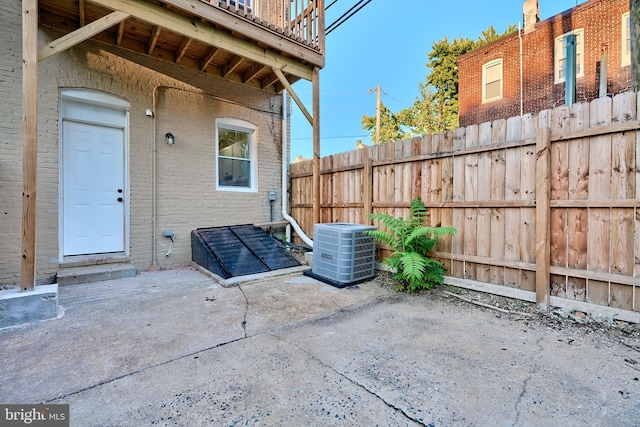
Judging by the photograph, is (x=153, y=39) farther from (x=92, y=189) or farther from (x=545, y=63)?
(x=545, y=63)

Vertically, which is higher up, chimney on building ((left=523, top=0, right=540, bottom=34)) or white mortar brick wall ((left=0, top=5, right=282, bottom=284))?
chimney on building ((left=523, top=0, right=540, bottom=34))

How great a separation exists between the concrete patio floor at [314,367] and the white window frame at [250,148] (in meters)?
3.10

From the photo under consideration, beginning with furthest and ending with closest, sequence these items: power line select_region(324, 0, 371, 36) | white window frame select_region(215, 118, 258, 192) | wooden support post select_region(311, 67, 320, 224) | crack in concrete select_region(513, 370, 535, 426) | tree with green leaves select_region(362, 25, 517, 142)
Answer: tree with green leaves select_region(362, 25, 517, 142), power line select_region(324, 0, 371, 36), white window frame select_region(215, 118, 258, 192), wooden support post select_region(311, 67, 320, 224), crack in concrete select_region(513, 370, 535, 426)

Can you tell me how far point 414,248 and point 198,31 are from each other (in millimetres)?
4306

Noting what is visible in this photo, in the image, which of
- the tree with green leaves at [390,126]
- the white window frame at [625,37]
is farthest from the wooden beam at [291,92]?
the tree with green leaves at [390,126]

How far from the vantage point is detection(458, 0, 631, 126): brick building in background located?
825cm

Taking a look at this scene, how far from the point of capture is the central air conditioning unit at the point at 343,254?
396 cm

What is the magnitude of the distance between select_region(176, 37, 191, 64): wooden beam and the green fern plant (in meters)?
4.02

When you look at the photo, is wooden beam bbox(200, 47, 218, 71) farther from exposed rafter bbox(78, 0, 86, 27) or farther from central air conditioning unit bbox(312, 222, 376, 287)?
central air conditioning unit bbox(312, 222, 376, 287)

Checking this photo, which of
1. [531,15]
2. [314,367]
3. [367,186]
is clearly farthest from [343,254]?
[531,15]

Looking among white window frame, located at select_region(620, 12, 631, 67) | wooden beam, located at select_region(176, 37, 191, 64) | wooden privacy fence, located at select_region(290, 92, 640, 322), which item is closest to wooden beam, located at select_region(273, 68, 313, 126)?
wooden beam, located at select_region(176, 37, 191, 64)

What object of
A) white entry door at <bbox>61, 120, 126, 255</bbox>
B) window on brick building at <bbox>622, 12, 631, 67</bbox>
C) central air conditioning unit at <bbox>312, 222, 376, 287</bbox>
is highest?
window on brick building at <bbox>622, 12, 631, 67</bbox>

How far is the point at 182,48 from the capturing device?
15.6 feet

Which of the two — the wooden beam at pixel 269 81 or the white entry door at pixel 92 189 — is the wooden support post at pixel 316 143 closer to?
the wooden beam at pixel 269 81
